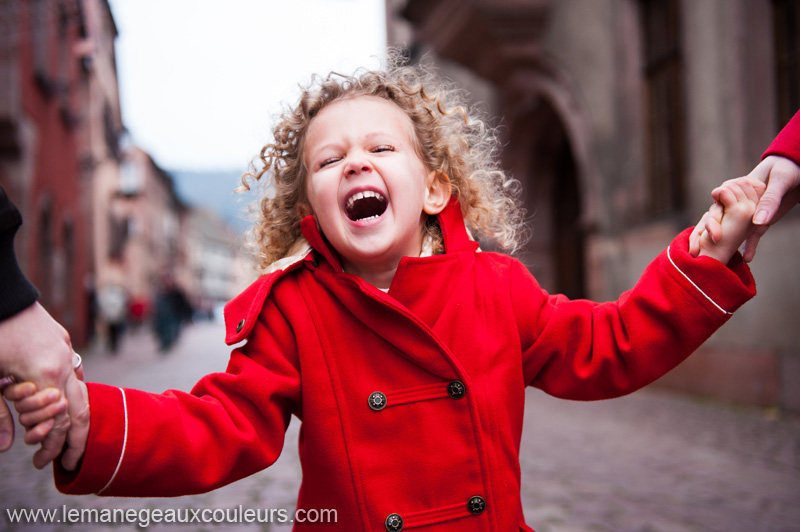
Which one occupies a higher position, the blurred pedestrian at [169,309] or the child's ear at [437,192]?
the child's ear at [437,192]

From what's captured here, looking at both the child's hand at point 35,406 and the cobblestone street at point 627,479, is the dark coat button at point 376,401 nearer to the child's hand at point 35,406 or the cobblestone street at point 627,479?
the child's hand at point 35,406

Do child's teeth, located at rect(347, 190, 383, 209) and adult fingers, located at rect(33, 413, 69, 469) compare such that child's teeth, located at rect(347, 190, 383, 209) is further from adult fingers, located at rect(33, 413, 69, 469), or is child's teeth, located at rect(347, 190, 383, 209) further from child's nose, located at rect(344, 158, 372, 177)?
adult fingers, located at rect(33, 413, 69, 469)

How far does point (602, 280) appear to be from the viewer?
28.5ft

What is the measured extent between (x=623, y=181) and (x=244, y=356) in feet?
24.9

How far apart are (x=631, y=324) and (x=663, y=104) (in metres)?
7.06

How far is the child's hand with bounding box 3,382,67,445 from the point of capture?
1110 mm

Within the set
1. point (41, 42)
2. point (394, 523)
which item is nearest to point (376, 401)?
point (394, 523)

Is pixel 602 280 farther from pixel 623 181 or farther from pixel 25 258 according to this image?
pixel 25 258

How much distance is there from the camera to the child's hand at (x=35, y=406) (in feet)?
3.64

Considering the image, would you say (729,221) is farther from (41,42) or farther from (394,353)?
(41,42)

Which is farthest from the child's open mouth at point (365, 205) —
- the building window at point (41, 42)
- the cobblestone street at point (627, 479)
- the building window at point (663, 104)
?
the building window at point (41, 42)

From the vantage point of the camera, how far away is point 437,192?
1.92m

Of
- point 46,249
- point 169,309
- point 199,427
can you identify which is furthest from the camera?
point 169,309

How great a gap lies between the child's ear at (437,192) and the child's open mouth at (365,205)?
217 mm
